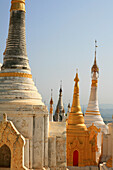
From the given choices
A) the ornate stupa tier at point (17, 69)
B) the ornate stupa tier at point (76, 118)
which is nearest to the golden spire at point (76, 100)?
the ornate stupa tier at point (76, 118)

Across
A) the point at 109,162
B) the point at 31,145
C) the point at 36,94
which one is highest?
the point at 36,94

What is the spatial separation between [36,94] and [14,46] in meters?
2.67

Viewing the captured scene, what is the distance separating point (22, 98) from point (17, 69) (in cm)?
156

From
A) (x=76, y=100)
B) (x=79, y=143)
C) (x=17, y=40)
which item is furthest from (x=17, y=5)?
(x=79, y=143)

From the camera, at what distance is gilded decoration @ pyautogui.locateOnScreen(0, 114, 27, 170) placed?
472 inches

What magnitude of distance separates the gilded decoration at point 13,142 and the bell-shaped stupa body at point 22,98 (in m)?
0.27

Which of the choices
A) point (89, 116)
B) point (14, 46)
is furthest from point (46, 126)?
point (89, 116)

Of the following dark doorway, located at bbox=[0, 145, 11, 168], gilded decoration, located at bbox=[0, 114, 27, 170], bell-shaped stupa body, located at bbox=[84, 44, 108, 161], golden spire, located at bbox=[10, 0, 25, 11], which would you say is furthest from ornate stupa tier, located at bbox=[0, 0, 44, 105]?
bell-shaped stupa body, located at bbox=[84, 44, 108, 161]

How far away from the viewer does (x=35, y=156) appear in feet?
41.3

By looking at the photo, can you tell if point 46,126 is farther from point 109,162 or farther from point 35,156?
point 109,162

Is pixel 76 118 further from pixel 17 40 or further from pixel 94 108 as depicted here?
pixel 17 40

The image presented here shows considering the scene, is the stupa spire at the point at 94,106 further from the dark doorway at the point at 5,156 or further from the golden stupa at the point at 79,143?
the dark doorway at the point at 5,156

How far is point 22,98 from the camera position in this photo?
13195mm

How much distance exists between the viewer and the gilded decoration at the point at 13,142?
39.3 feet
